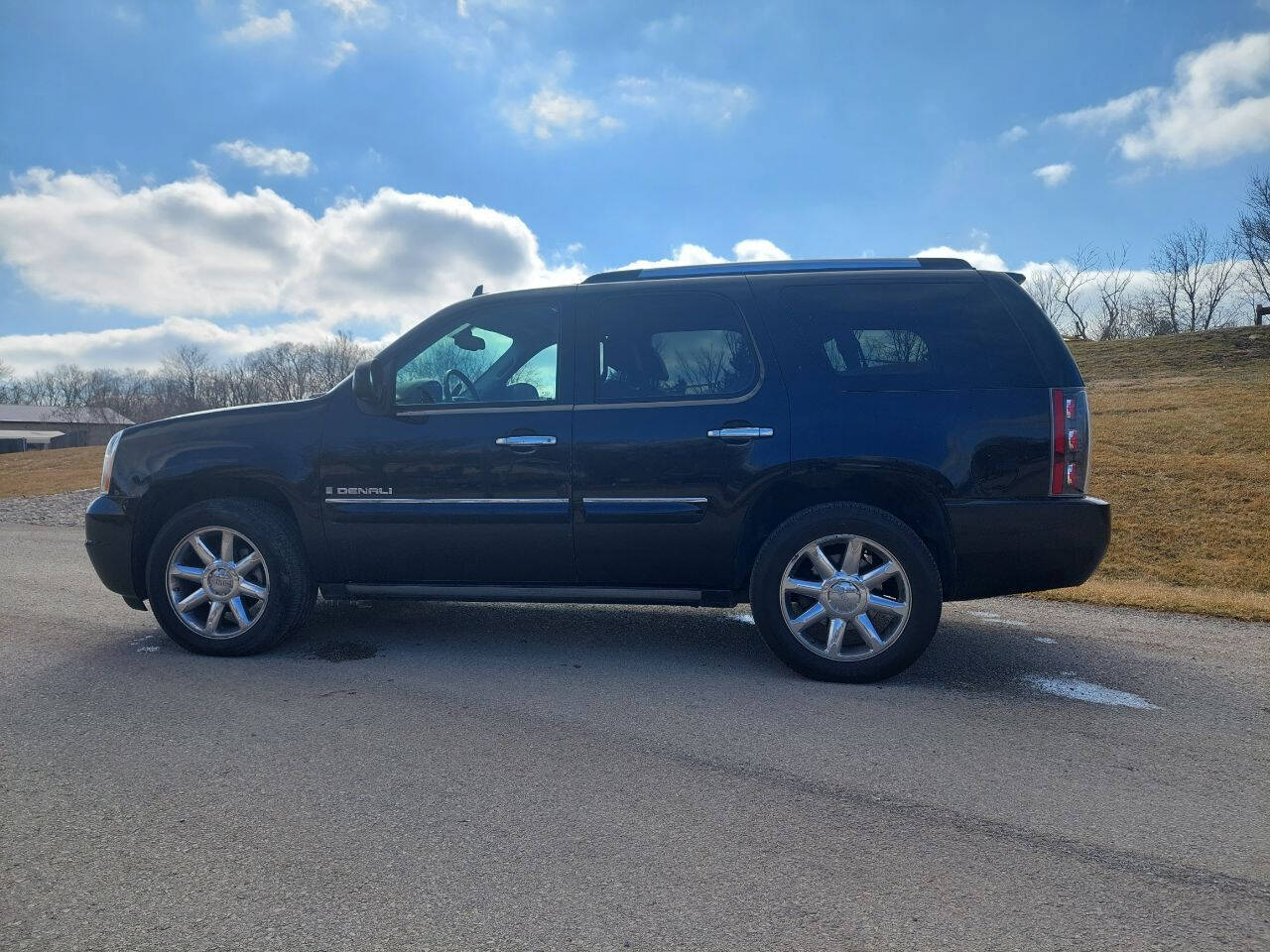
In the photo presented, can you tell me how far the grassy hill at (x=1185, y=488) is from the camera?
783cm

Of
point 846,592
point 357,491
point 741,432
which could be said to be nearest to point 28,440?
Answer: point 357,491

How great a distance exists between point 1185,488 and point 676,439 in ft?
33.2

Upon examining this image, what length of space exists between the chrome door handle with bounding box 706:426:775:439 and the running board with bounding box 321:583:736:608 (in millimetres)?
760

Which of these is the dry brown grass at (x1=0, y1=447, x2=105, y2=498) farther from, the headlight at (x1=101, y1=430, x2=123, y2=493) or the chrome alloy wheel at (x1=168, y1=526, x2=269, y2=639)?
the chrome alloy wheel at (x1=168, y1=526, x2=269, y2=639)

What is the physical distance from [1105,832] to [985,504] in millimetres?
1783

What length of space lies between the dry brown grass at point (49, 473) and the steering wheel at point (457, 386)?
20639 millimetres

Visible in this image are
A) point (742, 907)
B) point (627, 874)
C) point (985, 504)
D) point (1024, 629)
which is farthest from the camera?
point (1024, 629)

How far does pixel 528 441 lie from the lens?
4.49 metres

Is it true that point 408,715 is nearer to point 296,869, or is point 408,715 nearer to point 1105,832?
point 296,869

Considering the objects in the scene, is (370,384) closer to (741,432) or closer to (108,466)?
(108,466)

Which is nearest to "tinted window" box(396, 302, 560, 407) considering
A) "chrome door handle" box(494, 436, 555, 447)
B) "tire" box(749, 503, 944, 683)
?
"chrome door handle" box(494, 436, 555, 447)

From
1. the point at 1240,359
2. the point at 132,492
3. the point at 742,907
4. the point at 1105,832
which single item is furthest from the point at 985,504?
the point at 1240,359

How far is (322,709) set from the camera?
3805 mm

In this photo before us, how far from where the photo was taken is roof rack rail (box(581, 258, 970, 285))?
4.50 m
